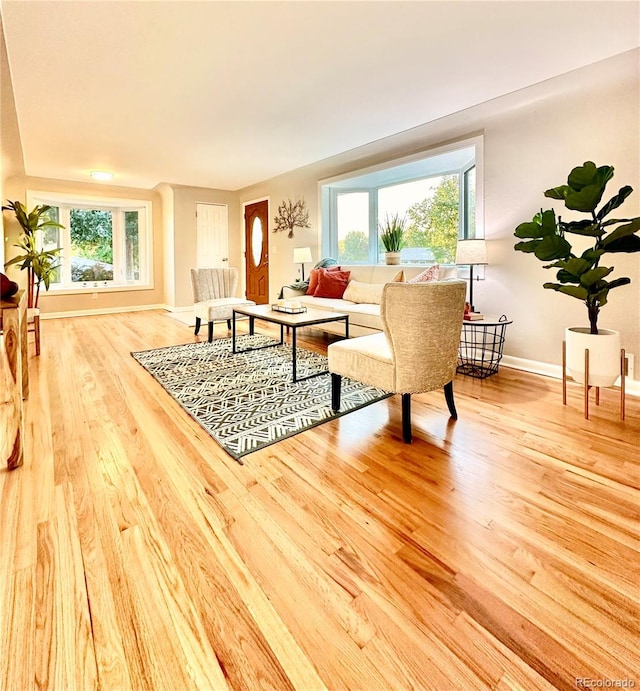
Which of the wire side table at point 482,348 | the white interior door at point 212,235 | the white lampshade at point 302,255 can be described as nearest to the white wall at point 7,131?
the white interior door at point 212,235

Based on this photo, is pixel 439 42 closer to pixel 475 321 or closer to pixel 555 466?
pixel 475 321

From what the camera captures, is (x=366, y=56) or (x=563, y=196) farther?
(x=366, y=56)

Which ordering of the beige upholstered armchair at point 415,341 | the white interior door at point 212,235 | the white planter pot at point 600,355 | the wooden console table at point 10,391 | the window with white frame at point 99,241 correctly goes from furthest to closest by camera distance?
the white interior door at point 212,235
the window with white frame at point 99,241
the white planter pot at point 600,355
the beige upholstered armchair at point 415,341
the wooden console table at point 10,391

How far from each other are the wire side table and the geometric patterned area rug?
1.24 m

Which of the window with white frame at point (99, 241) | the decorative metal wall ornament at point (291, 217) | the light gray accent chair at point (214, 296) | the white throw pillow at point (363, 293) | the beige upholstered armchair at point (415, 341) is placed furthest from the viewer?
the window with white frame at point (99, 241)

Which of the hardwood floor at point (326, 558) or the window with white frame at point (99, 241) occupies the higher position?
the window with white frame at point (99, 241)

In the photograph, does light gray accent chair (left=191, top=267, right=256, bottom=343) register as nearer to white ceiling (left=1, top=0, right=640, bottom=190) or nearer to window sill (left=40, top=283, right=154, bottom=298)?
white ceiling (left=1, top=0, right=640, bottom=190)

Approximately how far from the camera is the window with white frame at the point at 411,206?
4.62m

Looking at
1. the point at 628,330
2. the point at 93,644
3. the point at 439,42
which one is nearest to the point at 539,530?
the point at 93,644

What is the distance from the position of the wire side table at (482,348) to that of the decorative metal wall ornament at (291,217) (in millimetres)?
3352

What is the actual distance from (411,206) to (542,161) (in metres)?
2.16

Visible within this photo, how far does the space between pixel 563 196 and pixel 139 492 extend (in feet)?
9.84

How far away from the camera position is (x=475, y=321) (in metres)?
3.44

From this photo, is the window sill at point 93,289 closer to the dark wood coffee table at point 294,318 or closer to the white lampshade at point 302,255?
the white lampshade at point 302,255
